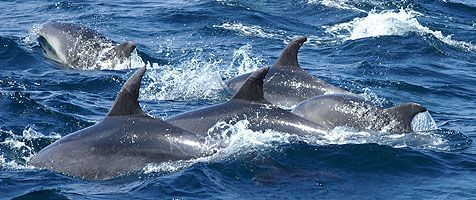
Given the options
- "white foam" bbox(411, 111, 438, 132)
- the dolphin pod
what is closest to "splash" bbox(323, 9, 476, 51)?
the dolphin pod

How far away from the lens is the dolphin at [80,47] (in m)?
25.2

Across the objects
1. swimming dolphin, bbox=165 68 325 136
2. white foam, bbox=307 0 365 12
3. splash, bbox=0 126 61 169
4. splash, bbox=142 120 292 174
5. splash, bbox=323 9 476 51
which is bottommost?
white foam, bbox=307 0 365 12

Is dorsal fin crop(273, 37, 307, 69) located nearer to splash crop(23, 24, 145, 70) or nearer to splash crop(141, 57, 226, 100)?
splash crop(141, 57, 226, 100)

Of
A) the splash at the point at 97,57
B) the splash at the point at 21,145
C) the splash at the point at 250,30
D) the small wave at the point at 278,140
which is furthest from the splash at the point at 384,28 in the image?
the splash at the point at 21,145

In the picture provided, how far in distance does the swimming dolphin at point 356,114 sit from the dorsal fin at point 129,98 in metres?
4.16

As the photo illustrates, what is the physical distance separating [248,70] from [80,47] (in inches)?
169

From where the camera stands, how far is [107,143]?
14.6 m

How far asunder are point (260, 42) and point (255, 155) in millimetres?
14994

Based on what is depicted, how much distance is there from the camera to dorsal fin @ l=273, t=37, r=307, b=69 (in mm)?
19837

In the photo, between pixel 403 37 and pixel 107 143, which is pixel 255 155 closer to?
pixel 107 143

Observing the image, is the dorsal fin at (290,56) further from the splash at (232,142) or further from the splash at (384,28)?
the splash at (384,28)

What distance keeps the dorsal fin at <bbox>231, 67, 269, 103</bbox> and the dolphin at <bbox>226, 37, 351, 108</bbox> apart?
4.31 m

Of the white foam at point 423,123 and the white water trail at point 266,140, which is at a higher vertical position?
the white water trail at point 266,140

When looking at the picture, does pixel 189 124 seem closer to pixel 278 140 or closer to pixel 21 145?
pixel 278 140
